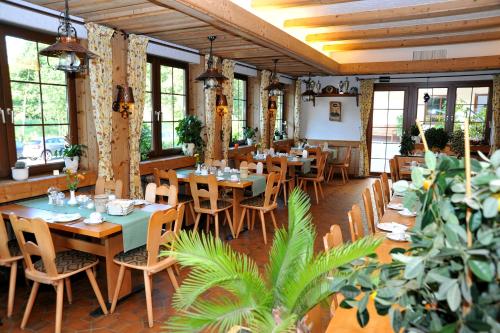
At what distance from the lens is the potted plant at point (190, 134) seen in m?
6.42

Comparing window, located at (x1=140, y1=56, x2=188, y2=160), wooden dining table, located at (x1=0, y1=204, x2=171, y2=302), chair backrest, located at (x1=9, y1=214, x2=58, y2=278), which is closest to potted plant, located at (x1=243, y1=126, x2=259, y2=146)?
window, located at (x1=140, y1=56, x2=188, y2=160)

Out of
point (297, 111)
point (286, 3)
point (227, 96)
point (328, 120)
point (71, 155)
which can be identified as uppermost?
point (286, 3)

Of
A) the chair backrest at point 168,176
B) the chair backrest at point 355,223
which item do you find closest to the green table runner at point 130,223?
the chair backrest at point 168,176

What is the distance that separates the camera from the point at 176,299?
183 cm

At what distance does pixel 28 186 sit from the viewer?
406 centimetres

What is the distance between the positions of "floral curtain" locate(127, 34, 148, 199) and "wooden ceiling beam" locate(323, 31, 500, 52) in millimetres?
4394

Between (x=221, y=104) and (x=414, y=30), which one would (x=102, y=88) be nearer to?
(x=221, y=104)

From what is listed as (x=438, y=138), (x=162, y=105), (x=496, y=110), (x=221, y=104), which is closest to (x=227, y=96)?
Answer: (x=221, y=104)

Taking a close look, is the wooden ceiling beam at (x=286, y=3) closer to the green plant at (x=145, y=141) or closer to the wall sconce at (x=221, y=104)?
the wall sconce at (x=221, y=104)

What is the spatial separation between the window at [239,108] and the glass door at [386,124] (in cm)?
381

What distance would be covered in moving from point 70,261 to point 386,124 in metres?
9.05

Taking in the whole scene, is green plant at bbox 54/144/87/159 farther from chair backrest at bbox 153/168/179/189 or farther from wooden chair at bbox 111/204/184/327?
wooden chair at bbox 111/204/184/327

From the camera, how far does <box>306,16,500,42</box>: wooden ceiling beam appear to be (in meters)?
5.73

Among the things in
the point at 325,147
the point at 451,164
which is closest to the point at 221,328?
the point at 451,164
